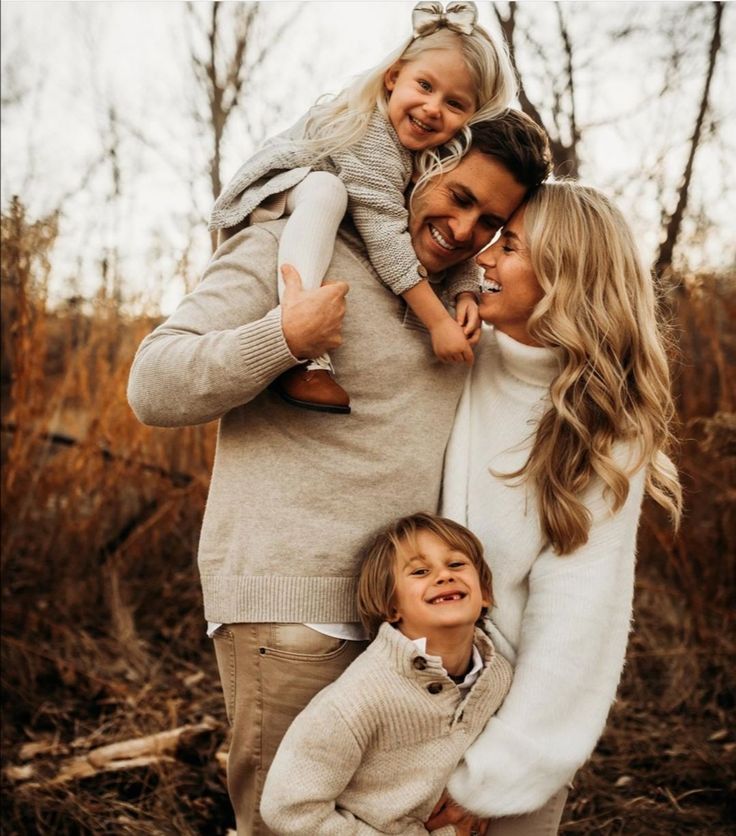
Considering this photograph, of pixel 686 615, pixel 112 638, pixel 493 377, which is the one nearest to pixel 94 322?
pixel 112 638

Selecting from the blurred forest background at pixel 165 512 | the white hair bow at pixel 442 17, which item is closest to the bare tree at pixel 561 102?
the blurred forest background at pixel 165 512

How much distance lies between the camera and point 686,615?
4402mm

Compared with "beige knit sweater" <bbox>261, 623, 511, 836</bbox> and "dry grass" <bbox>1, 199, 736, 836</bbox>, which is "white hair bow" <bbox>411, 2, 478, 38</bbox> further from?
"dry grass" <bbox>1, 199, 736, 836</bbox>

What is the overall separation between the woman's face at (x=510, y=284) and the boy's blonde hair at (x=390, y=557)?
1.65ft

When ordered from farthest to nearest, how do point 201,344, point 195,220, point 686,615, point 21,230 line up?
point 195,220, point 686,615, point 21,230, point 201,344

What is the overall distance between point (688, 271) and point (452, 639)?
129 inches

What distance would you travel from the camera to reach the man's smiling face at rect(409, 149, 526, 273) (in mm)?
1973

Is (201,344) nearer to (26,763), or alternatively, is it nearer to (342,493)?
(342,493)

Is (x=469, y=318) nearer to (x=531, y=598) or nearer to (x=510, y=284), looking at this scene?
(x=510, y=284)

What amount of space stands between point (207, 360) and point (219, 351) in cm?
3

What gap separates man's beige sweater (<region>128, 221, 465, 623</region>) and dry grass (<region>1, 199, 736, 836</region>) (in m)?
1.78

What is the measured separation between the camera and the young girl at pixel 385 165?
185 cm

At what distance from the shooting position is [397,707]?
68.0 inches

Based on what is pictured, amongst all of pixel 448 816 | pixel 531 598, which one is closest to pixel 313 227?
pixel 531 598
